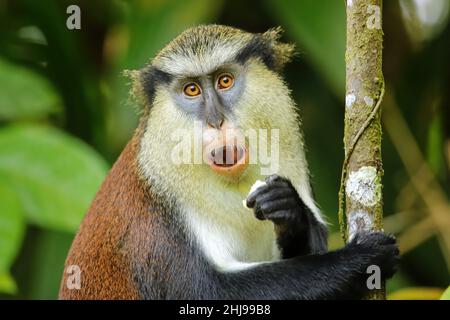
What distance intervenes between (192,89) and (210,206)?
61 cm

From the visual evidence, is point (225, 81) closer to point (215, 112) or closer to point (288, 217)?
point (215, 112)

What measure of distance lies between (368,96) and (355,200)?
1.44 ft

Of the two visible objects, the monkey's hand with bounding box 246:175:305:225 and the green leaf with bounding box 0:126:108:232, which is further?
the green leaf with bounding box 0:126:108:232

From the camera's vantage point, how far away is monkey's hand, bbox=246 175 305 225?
389cm

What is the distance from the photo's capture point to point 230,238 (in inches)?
164

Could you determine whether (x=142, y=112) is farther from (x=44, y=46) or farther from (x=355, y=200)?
(x=44, y=46)

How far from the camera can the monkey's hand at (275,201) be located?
3.89m

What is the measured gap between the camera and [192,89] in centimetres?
422

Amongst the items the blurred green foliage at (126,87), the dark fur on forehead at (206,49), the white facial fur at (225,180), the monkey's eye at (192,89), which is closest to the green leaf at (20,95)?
the blurred green foliage at (126,87)

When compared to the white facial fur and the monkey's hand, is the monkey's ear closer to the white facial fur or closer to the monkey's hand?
the white facial fur

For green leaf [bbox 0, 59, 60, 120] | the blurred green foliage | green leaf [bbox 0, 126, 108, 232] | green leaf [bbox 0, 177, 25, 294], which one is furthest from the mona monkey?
green leaf [bbox 0, 59, 60, 120]

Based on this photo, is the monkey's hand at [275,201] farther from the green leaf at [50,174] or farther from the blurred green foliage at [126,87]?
the blurred green foliage at [126,87]

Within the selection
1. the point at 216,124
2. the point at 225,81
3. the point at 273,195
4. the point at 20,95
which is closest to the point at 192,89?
the point at 225,81

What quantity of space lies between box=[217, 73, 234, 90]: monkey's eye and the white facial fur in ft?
0.30
